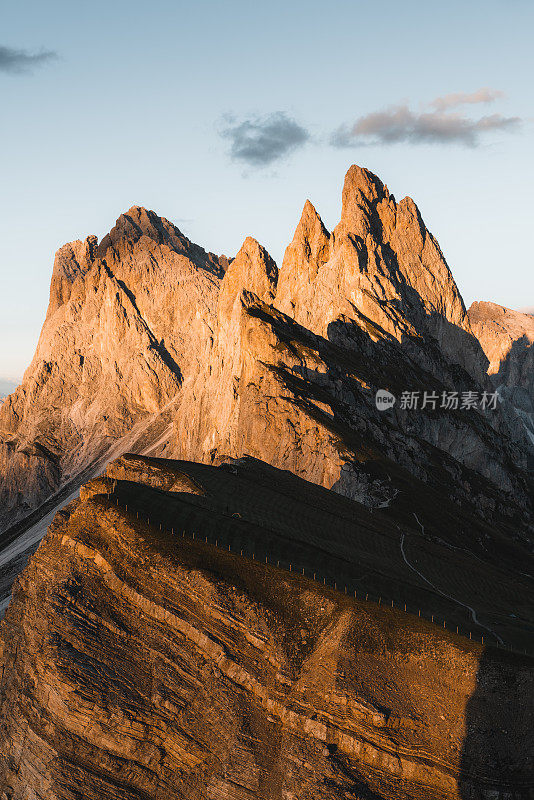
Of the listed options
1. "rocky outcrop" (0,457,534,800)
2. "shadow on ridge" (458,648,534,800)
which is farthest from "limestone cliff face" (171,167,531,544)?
"shadow on ridge" (458,648,534,800)

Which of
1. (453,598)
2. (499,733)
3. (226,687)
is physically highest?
(453,598)

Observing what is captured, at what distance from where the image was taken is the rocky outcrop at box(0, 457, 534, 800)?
39.5m

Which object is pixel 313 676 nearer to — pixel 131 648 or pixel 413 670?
pixel 413 670

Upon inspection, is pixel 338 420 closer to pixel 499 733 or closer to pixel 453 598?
pixel 453 598

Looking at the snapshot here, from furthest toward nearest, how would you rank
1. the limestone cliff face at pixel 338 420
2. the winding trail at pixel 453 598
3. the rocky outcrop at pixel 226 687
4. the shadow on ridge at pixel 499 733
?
1. the limestone cliff face at pixel 338 420
2. the winding trail at pixel 453 598
3. the rocky outcrop at pixel 226 687
4. the shadow on ridge at pixel 499 733

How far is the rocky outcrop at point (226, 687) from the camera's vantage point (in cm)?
3947

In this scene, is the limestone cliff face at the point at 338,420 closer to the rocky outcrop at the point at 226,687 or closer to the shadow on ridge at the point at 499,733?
the rocky outcrop at the point at 226,687

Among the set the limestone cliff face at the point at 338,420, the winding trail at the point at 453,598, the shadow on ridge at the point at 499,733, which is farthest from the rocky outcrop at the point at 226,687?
the limestone cliff face at the point at 338,420

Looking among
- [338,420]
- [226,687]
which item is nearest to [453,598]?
[226,687]

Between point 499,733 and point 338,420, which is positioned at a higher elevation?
point 338,420

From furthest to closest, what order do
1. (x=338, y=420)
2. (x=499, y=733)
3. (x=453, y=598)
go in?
(x=338, y=420)
(x=453, y=598)
(x=499, y=733)

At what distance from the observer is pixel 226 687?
43.8m

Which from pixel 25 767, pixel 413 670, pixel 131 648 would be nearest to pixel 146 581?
pixel 131 648

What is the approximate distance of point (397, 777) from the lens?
38594mm
